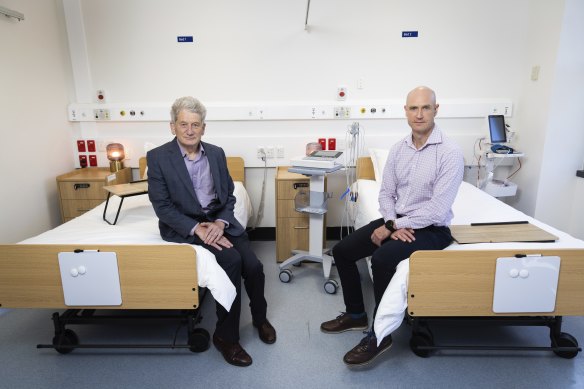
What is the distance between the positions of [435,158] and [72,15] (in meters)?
3.17

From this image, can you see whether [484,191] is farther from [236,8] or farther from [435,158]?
[236,8]

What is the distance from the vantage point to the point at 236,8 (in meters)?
3.25

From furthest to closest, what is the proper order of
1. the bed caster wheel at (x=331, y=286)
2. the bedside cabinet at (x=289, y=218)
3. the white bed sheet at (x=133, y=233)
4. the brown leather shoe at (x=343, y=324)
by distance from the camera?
the bedside cabinet at (x=289, y=218) → the bed caster wheel at (x=331, y=286) → the brown leather shoe at (x=343, y=324) → the white bed sheet at (x=133, y=233)

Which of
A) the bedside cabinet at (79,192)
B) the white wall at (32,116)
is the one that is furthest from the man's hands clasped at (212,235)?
the white wall at (32,116)

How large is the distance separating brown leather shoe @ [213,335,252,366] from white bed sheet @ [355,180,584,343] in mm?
664

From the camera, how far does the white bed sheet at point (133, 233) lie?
6.01 ft

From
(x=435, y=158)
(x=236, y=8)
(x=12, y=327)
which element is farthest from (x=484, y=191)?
(x=12, y=327)

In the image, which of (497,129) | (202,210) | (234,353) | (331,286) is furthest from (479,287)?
(497,129)

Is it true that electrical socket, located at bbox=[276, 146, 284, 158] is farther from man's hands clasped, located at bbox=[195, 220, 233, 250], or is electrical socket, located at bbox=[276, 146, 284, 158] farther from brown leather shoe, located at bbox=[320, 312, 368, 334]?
brown leather shoe, located at bbox=[320, 312, 368, 334]

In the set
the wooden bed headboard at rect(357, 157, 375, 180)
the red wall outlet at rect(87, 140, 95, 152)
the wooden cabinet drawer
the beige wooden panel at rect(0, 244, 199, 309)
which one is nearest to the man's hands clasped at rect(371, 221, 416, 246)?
the beige wooden panel at rect(0, 244, 199, 309)

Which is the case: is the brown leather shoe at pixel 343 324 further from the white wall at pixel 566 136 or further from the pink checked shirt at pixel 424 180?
the white wall at pixel 566 136

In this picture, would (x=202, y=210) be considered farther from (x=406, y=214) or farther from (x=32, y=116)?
(x=32, y=116)

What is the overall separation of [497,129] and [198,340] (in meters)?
2.81

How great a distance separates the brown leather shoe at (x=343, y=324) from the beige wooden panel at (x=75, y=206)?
2.10 meters
